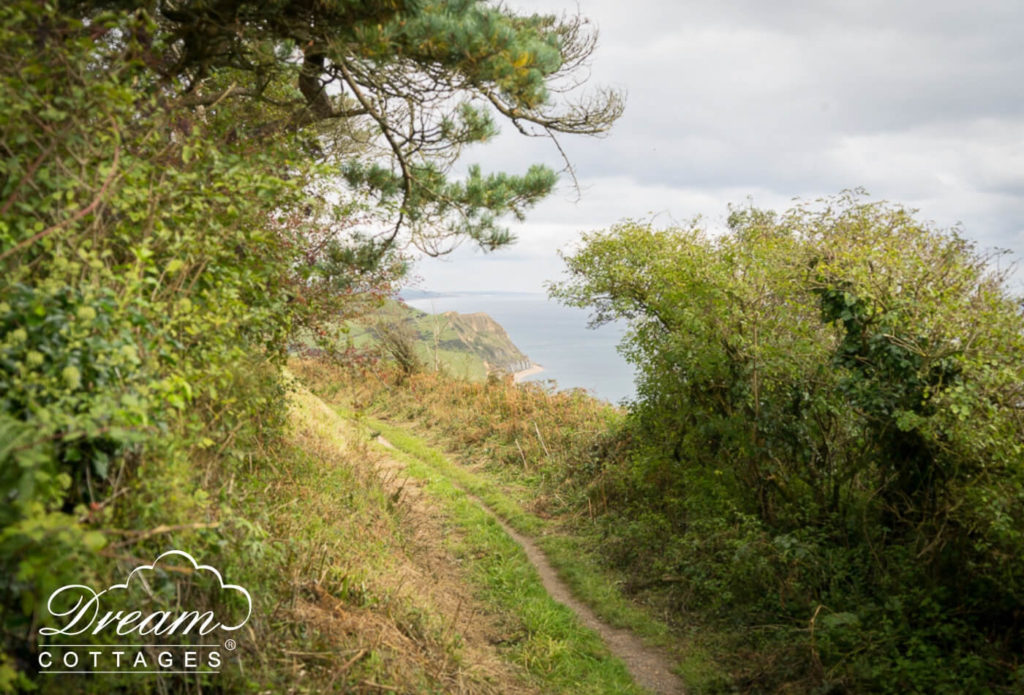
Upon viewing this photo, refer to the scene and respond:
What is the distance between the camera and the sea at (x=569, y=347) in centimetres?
1115

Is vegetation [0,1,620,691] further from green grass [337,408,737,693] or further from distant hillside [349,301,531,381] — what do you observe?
distant hillside [349,301,531,381]

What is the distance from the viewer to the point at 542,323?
236 feet

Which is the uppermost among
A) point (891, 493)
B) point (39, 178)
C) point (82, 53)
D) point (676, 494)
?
point (82, 53)

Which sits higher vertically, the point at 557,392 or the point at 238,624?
the point at 557,392

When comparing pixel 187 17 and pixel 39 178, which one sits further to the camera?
pixel 187 17

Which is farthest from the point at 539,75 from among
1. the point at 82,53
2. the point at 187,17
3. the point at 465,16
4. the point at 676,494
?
the point at 676,494

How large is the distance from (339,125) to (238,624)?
803cm

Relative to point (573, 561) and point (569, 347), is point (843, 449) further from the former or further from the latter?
point (569, 347)

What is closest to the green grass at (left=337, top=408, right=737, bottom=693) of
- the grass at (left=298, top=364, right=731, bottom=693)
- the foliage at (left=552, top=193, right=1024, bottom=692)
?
the grass at (left=298, top=364, right=731, bottom=693)

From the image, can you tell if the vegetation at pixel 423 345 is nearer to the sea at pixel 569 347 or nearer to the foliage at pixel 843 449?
the sea at pixel 569 347

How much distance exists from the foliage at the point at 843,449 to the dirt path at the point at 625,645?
0.78m

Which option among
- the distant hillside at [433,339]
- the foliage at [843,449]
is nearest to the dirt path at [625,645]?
the foliage at [843,449]

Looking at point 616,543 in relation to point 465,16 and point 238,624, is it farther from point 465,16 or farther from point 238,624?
point 465,16

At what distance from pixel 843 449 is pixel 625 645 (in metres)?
2.81
